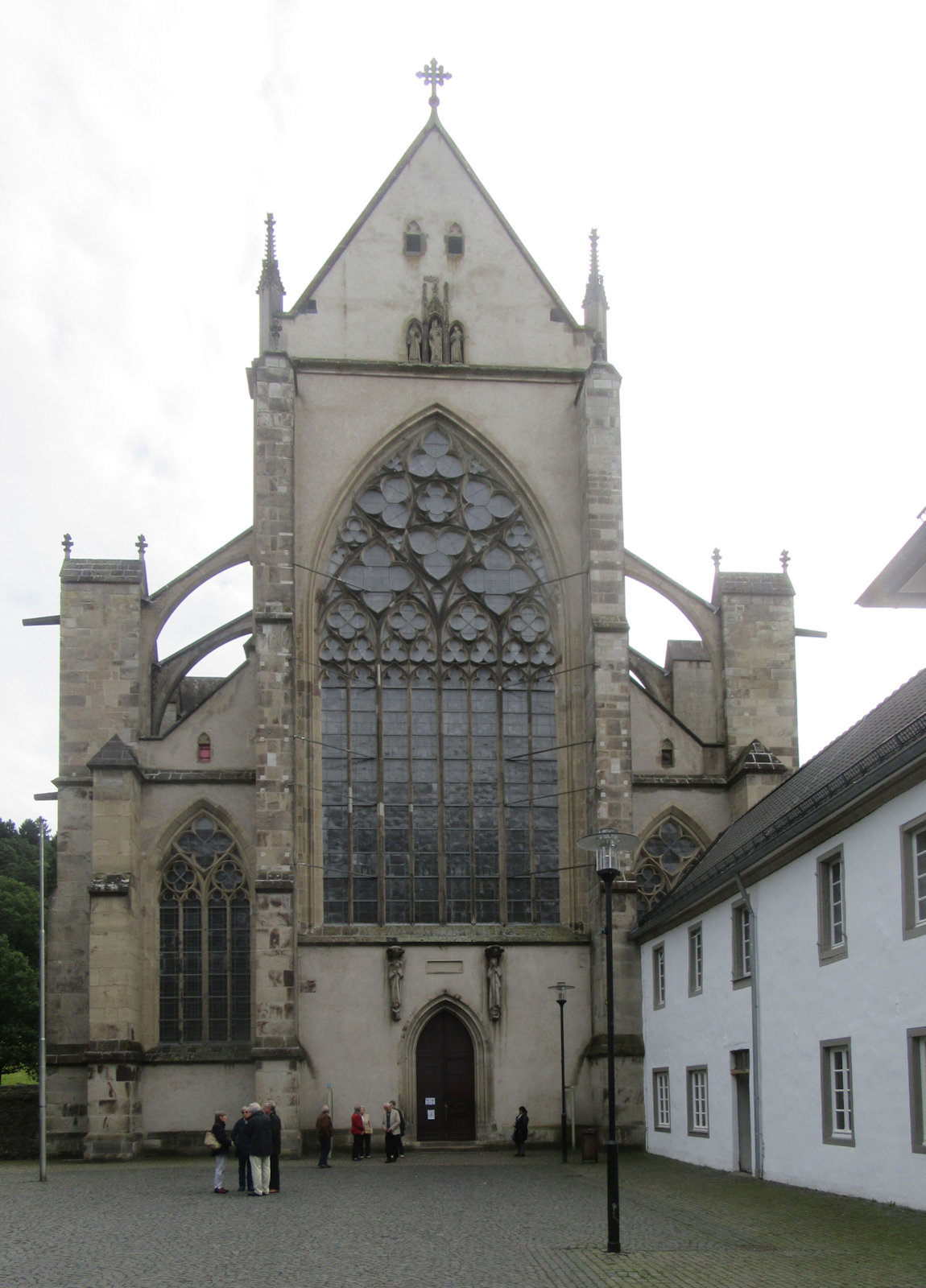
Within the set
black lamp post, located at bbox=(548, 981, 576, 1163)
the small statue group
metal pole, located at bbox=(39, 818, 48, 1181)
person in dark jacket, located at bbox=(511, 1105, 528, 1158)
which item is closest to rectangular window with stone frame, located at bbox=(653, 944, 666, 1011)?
black lamp post, located at bbox=(548, 981, 576, 1163)

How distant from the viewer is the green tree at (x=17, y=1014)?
5966 centimetres

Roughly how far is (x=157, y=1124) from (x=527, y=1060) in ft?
24.4

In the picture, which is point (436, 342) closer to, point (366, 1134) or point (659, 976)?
point (659, 976)

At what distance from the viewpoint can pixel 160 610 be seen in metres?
34.7

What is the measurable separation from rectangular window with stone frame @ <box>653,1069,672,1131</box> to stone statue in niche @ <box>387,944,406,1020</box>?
5.28m

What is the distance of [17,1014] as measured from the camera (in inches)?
2368

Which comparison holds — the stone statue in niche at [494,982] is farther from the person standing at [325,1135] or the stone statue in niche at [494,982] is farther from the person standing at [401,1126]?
the person standing at [325,1135]

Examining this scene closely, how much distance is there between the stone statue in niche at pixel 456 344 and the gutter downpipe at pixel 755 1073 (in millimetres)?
16868

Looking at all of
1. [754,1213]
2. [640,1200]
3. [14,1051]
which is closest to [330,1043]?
[640,1200]

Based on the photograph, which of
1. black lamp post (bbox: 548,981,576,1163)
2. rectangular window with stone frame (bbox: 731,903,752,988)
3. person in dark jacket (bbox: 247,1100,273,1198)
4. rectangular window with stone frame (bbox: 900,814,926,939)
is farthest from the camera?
black lamp post (bbox: 548,981,576,1163)

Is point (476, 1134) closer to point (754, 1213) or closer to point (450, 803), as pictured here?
point (450, 803)

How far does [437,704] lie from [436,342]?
836cm

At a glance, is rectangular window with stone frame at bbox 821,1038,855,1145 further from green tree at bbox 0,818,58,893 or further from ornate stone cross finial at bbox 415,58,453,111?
green tree at bbox 0,818,58,893

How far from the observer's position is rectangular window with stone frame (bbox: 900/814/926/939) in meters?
17.3
